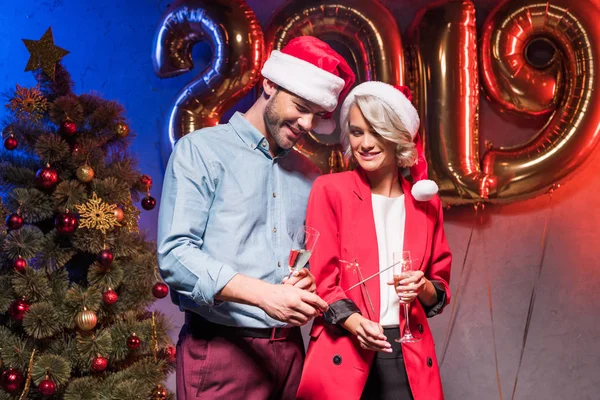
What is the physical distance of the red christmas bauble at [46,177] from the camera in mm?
2650

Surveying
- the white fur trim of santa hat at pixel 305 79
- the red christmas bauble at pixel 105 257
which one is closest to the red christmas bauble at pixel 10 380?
the red christmas bauble at pixel 105 257

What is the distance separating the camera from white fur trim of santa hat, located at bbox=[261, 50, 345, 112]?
7.32ft

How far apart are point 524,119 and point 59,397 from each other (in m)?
2.52

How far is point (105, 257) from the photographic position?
8.82ft

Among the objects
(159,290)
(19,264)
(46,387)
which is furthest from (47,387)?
(159,290)

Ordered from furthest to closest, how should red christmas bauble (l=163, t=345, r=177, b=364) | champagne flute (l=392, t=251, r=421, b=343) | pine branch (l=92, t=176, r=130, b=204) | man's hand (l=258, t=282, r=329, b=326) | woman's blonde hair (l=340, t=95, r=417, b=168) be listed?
1. red christmas bauble (l=163, t=345, r=177, b=364)
2. pine branch (l=92, t=176, r=130, b=204)
3. woman's blonde hair (l=340, t=95, r=417, b=168)
4. champagne flute (l=392, t=251, r=421, b=343)
5. man's hand (l=258, t=282, r=329, b=326)

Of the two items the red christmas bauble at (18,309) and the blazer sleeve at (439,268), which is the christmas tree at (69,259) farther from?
the blazer sleeve at (439,268)

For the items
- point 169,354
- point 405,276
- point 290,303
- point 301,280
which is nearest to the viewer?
point 290,303

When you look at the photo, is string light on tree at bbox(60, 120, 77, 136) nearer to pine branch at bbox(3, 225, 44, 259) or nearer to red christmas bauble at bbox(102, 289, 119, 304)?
pine branch at bbox(3, 225, 44, 259)

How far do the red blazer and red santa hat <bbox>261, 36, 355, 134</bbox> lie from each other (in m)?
0.29

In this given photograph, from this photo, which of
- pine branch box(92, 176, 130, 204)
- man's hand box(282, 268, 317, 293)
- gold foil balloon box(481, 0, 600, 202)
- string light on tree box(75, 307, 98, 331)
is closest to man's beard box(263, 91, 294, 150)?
man's hand box(282, 268, 317, 293)

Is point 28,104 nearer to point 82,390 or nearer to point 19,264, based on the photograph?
point 19,264

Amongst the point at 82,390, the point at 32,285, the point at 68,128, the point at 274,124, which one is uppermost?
the point at 274,124

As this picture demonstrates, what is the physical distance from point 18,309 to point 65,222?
0.36 m
